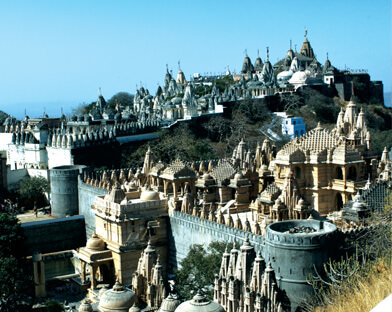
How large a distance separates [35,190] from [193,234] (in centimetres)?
1630

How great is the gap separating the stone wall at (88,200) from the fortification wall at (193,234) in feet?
22.3

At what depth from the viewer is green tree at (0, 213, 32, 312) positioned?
20297 millimetres

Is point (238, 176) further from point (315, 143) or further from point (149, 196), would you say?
point (149, 196)

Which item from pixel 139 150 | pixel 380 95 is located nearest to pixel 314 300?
pixel 139 150

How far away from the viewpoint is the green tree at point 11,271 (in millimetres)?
20297

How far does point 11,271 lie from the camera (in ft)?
68.8

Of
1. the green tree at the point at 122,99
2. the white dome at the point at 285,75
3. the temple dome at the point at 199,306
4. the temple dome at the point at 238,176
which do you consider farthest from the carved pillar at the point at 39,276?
the green tree at the point at 122,99

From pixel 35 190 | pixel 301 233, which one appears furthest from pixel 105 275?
pixel 35 190

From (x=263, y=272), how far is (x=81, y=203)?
18491 millimetres

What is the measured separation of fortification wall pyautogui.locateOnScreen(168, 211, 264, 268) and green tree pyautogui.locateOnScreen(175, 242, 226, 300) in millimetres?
541

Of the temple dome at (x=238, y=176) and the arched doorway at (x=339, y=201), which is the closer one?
the arched doorway at (x=339, y=201)

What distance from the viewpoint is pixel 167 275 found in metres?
23.2

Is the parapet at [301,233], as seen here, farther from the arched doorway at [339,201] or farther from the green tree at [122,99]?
the green tree at [122,99]

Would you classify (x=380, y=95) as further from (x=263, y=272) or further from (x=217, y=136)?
(x=263, y=272)
